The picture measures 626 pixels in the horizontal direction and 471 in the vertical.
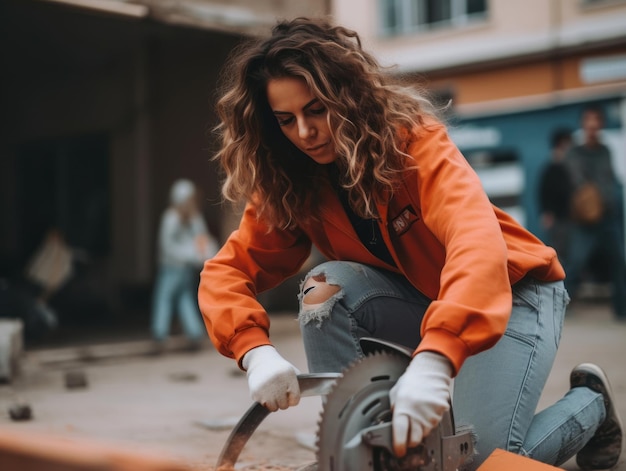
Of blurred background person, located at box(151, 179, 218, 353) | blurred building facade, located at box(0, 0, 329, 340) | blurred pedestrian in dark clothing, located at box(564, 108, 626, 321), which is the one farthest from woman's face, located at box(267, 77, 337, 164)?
blurred building facade, located at box(0, 0, 329, 340)

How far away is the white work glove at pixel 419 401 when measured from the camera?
1881 mm

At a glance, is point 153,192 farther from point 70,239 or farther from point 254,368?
point 254,368

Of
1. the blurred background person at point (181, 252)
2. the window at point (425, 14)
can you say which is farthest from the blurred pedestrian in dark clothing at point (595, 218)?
the window at point (425, 14)

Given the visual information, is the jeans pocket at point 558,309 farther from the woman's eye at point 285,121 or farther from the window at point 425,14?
the window at point 425,14

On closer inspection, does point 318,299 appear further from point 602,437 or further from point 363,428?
point 602,437

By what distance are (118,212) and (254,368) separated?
34.5ft

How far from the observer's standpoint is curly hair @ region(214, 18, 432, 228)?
2408 mm

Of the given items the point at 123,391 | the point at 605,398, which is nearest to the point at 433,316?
the point at 605,398

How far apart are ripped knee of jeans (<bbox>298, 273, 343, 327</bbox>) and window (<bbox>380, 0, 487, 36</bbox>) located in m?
13.8

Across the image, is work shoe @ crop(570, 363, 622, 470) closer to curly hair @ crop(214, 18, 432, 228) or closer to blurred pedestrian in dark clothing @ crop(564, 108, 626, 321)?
curly hair @ crop(214, 18, 432, 228)

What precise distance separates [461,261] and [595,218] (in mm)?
6915

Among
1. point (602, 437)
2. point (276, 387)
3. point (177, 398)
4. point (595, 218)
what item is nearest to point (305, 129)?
point (276, 387)

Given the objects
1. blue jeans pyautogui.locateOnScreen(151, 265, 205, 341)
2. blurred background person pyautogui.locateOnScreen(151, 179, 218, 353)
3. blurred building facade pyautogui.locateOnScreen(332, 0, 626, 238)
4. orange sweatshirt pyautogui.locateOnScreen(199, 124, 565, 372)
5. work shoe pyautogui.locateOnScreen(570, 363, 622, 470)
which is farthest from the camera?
blurred building facade pyautogui.locateOnScreen(332, 0, 626, 238)

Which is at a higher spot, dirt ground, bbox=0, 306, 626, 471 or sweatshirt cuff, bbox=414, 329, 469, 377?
sweatshirt cuff, bbox=414, 329, 469, 377
